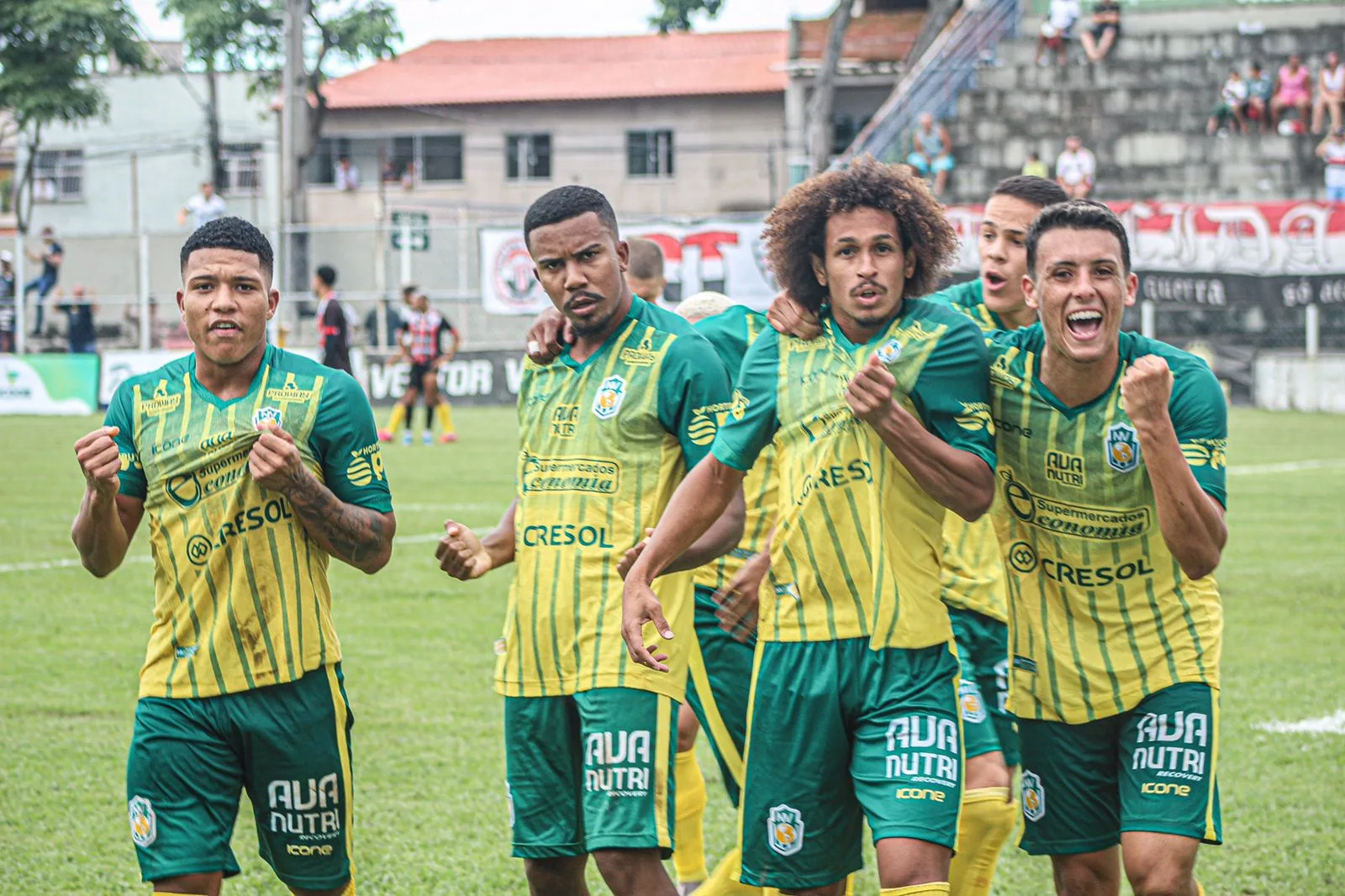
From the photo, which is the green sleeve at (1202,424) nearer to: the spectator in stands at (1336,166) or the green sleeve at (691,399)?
the green sleeve at (691,399)

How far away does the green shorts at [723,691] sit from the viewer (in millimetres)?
5727

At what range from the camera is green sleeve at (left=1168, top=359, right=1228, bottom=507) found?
14.6 feet

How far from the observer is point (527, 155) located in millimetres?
50688

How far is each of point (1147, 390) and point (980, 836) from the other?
1.78 metres

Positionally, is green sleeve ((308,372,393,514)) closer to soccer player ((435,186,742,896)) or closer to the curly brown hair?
soccer player ((435,186,742,896))

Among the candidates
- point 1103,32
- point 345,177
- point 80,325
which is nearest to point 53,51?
point 345,177

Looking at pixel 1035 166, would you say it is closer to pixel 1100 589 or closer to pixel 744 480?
pixel 744 480

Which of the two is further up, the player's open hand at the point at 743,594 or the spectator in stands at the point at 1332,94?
the spectator in stands at the point at 1332,94

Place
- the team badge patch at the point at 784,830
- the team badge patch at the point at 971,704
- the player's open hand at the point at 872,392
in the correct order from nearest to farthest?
1. the player's open hand at the point at 872,392
2. the team badge patch at the point at 784,830
3. the team badge patch at the point at 971,704

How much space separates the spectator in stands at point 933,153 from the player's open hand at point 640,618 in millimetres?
27835

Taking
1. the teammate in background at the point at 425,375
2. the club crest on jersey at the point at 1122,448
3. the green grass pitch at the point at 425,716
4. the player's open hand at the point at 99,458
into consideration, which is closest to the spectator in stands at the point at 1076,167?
the teammate in background at the point at 425,375

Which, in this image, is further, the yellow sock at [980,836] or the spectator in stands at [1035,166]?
the spectator in stands at [1035,166]

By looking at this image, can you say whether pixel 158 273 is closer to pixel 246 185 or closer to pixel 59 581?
pixel 246 185

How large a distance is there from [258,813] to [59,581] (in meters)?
8.57
